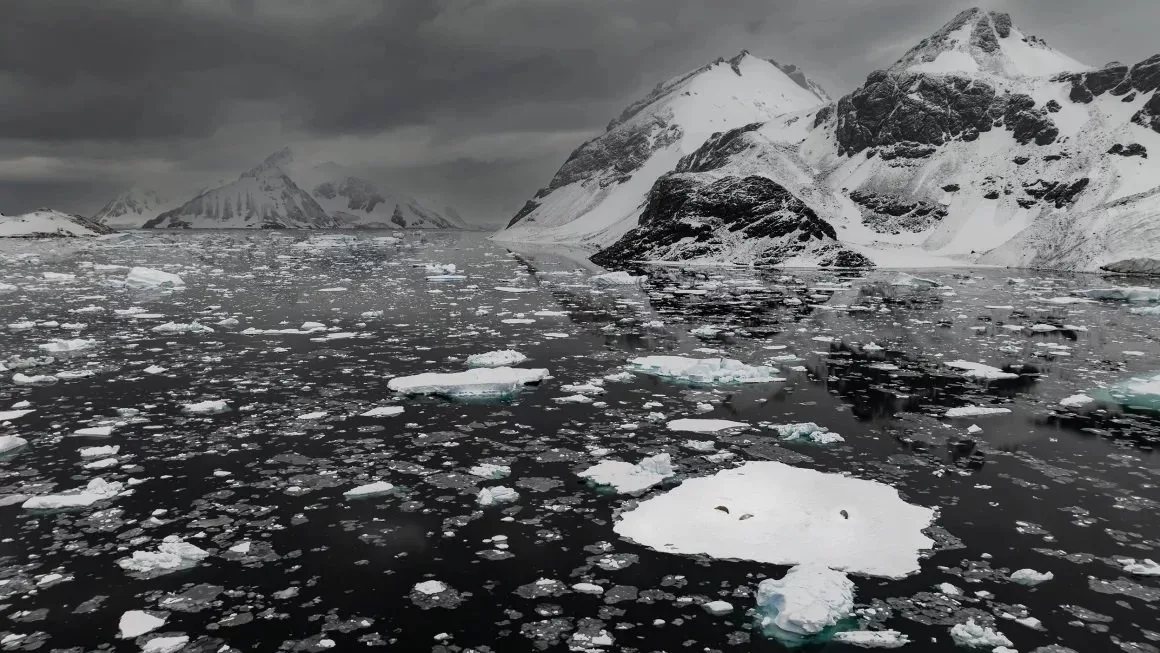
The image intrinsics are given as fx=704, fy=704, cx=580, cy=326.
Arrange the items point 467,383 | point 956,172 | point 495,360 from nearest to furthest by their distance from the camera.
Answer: point 467,383 → point 495,360 → point 956,172

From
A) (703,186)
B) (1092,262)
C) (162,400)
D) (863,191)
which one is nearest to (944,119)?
(863,191)

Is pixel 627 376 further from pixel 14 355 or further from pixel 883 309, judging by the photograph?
pixel 883 309

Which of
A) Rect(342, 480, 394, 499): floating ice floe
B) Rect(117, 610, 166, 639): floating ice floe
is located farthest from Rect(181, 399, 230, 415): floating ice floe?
Rect(117, 610, 166, 639): floating ice floe

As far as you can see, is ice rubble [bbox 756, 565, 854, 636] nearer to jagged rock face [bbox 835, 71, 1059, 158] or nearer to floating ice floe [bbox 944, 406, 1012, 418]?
floating ice floe [bbox 944, 406, 1012, 418]

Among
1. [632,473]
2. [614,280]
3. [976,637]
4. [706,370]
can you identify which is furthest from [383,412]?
[614,280]

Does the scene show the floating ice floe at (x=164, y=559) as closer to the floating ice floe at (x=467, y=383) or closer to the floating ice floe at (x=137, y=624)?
the floating ice floe at (x=137, y=624)

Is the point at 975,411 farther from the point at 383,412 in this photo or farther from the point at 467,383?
the point at 383,412
